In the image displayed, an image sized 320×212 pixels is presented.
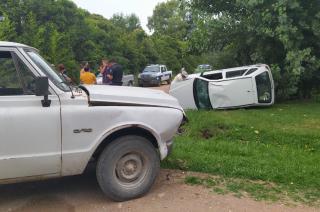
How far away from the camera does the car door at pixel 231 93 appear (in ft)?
50.6

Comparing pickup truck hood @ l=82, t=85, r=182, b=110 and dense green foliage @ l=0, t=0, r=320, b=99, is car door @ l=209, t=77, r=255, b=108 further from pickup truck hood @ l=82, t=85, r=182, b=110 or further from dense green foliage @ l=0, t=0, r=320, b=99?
pickup truck hood @ l=82, t=85, r=182, b=110

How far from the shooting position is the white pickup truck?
18.0ft

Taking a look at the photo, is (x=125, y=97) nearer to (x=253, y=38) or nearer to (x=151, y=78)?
(x=253, y=38)

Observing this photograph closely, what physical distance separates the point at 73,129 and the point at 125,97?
2.69ft

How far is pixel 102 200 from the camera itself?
20.1 ft

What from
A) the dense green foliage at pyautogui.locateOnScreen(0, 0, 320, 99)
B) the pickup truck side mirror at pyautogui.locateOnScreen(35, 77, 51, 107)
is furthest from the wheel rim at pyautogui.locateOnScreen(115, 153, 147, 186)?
the dense green foliage at pyautogui.locateOnScreen(0, 0, 320, 99)

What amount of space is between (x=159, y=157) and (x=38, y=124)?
1645mm

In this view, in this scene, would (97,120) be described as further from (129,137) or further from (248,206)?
(248,206)

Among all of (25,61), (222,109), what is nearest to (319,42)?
(222,109)

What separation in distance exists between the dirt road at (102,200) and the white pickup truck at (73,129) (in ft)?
0.77

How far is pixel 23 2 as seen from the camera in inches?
1410

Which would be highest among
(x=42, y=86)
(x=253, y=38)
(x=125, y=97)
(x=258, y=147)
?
(x=253, y=38)

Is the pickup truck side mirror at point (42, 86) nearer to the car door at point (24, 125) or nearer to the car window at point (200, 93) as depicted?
the car door at point (24, 125)

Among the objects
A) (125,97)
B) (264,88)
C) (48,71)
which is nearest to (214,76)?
(264,88)
